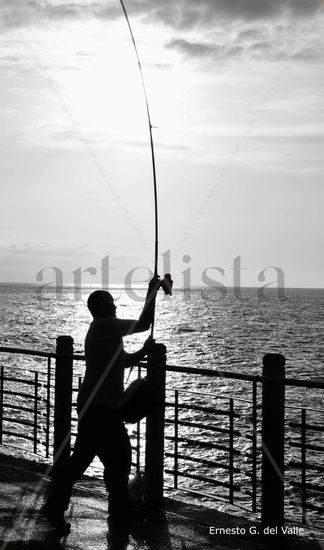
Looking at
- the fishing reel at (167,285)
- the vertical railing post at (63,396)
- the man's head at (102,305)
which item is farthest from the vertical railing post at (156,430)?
the vertical railing post at (63,396)

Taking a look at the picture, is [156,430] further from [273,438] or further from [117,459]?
[273,438]

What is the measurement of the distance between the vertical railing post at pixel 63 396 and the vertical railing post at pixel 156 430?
1.16 meters

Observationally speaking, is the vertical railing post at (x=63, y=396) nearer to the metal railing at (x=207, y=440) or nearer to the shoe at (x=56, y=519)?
the metal railing at (x=207, y=440)

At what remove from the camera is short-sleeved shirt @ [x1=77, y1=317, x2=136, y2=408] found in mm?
5555

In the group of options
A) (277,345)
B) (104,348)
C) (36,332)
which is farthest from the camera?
(36,332)

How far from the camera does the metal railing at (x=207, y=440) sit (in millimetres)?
6581

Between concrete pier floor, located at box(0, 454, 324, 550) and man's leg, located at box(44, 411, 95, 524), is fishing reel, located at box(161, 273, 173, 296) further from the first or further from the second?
concrete pier floor, located at box(0, 454, 324, 550)

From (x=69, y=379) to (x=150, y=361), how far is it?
1310 millimetres

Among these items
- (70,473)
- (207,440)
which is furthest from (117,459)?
(207,440)

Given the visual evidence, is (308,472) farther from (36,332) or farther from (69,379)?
(36,332)

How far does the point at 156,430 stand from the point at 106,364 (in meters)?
1.06

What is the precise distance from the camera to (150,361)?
632 cm

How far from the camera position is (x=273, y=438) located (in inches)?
221

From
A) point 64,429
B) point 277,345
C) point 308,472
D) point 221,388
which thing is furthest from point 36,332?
point 64,429
